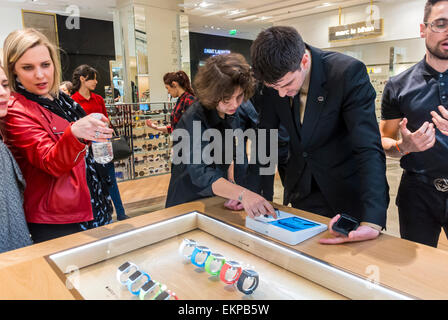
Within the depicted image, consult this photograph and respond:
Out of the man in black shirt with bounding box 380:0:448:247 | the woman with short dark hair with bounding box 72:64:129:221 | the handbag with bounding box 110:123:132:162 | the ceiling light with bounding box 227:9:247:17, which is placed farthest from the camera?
the ceiling light with bounding box 227:9:247:17

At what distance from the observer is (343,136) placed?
151 cm

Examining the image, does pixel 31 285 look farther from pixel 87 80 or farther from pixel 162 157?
pixel 162 157

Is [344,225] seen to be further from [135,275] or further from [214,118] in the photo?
[214,118]

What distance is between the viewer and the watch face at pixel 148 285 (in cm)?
87

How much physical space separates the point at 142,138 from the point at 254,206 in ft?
14.2

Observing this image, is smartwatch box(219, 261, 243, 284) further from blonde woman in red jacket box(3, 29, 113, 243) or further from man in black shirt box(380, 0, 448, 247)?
man in black shirt box(380, 0, 448, 247)

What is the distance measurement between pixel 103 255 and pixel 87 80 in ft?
10.1

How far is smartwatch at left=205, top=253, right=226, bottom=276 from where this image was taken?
0.99 m

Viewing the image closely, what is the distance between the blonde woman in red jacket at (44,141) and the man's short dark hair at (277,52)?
639 mm

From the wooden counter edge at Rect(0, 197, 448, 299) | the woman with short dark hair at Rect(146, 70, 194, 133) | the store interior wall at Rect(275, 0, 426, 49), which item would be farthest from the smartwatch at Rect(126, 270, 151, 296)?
the store interior wall at Rect(275, 0, 426, 49)

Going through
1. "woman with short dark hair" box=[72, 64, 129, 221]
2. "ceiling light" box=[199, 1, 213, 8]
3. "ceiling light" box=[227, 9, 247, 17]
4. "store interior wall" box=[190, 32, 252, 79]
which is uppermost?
"ceiling light" box=[227, 9, 247, 17]

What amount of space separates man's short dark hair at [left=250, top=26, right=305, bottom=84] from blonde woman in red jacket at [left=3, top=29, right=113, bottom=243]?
639 mm

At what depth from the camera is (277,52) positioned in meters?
1.19
